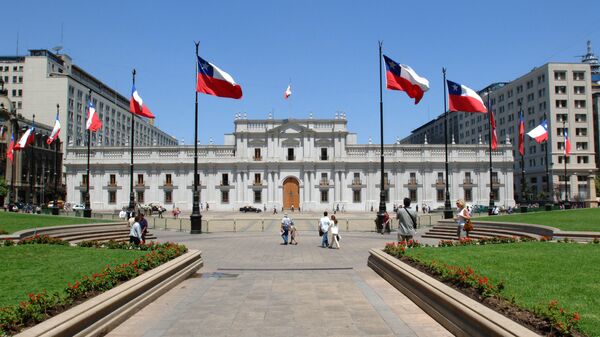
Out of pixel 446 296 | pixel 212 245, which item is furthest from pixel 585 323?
pixel 212 245

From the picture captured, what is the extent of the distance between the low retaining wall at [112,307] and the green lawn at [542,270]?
584cm

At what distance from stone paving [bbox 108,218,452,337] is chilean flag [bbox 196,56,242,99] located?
1239cm

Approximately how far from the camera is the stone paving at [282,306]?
7.21 metres

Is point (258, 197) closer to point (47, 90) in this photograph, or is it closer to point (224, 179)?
point (224, 179)

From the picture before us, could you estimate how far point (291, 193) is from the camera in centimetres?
7256

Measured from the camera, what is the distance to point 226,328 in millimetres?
7227

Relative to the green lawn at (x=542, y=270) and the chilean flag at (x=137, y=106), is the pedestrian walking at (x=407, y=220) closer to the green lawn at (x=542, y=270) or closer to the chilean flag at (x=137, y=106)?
the green lawn at (x=542, y=270)

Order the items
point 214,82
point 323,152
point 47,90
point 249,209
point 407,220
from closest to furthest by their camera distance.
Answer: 1. point 407,220
2. point 214,82
3. point 249,209
4. point 323,152
5. point 47,90

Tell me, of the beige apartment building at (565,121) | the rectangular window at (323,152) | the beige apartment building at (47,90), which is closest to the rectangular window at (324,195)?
the rectangular window at (323,152)

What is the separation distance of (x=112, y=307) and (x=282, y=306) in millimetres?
2990

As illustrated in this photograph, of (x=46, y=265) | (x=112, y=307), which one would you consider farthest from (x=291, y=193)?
(x=112, y=307)

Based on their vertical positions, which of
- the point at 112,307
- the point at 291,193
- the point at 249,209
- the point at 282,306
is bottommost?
the point at 249,209

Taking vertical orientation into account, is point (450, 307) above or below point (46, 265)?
below

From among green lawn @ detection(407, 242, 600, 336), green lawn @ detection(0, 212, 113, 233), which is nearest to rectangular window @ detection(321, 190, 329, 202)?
green lawn @ detection(0, 212, 113, 233)
